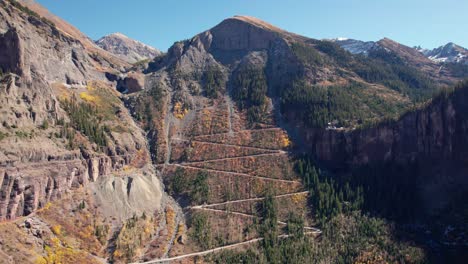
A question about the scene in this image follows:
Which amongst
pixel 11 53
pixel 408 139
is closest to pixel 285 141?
pixel 408 139

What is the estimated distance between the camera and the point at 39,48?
13800 cm

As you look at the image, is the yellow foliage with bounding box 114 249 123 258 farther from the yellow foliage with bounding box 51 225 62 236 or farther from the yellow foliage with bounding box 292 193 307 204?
the yellow foliage with bounding box 292 193 307 204

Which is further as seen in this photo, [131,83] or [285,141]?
[131,83]

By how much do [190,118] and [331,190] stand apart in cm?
6682

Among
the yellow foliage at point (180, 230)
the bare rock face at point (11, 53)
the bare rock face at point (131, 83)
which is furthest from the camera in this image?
the bare rock face at point (131, 83)

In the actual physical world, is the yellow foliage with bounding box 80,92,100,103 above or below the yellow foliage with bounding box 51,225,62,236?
above

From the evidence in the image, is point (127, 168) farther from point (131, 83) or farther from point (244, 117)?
point (131, 83)

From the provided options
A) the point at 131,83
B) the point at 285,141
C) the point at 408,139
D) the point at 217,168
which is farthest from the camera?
the point at 131,83

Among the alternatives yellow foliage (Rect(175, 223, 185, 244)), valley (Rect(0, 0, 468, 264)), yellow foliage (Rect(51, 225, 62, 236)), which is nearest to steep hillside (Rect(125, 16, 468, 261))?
valley (Rect(0, 0, 468, 264))

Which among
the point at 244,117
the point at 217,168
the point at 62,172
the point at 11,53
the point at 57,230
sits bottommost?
the point at 57,230

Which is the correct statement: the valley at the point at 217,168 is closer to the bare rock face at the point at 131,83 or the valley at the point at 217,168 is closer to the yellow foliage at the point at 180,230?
the yellow foliage at the point at 180,230

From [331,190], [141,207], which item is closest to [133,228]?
[141,207]

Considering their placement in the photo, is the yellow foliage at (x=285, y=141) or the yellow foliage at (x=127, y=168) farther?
the yellow foliage at (x=285, y=141)

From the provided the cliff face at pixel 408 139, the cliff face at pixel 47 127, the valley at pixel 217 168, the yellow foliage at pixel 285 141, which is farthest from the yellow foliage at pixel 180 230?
the cliff face at pixel 408 139
